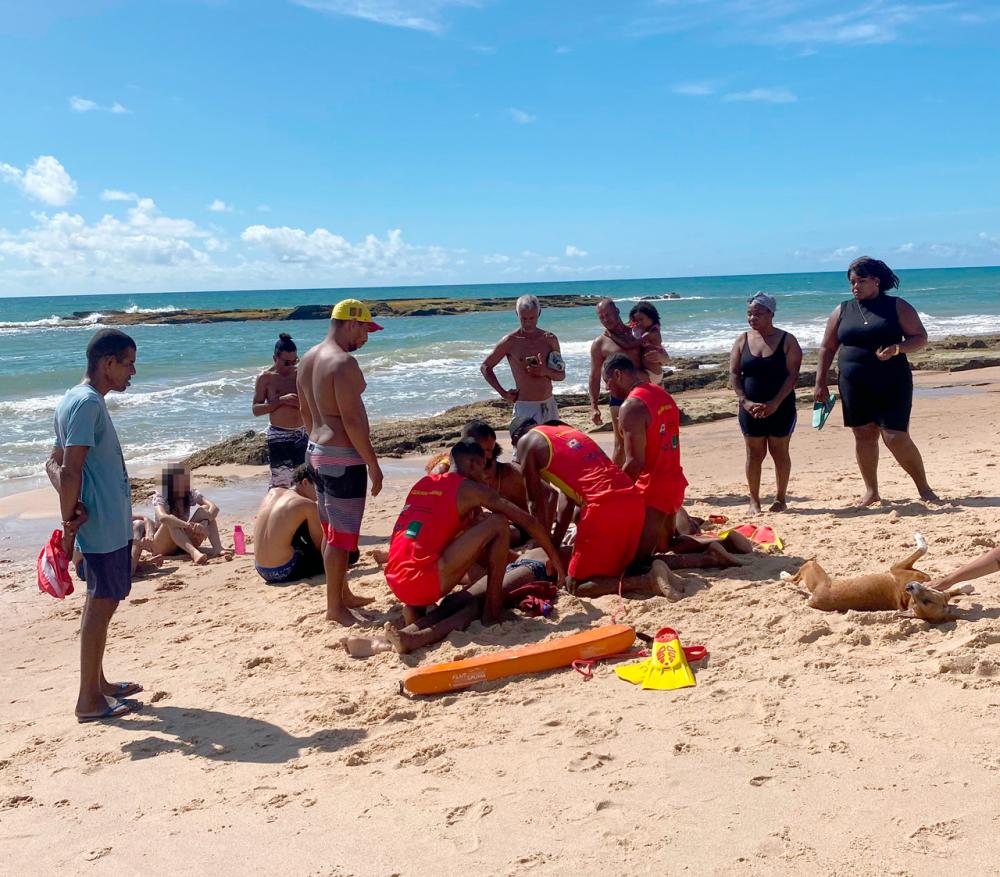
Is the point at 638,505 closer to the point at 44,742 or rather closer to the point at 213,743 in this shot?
the point at 213,743

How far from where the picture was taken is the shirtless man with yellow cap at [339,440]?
16.1 feet

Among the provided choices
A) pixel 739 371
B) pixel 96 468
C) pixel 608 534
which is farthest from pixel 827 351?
pixel 96 468

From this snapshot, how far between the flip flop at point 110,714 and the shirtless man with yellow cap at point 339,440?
4.04 feet

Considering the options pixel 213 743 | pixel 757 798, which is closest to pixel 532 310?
pixel 213 743

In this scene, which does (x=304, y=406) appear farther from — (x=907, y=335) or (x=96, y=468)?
(x=907, y=335)

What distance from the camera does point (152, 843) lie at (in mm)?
3145

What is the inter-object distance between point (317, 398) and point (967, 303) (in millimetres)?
49064

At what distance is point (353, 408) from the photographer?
192 inches

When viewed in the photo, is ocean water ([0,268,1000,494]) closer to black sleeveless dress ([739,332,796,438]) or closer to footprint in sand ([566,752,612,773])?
black sleeveless dress ([739,332,796,438])

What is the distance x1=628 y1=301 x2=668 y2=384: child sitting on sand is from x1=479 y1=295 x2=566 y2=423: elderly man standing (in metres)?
0.62

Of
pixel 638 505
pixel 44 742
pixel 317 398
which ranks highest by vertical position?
pixel 317 398

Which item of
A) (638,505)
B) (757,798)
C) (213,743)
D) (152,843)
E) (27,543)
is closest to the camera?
(757,798)

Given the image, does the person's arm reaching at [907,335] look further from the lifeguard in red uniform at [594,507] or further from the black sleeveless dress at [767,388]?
the lifeguard in red uniform at [594,507]

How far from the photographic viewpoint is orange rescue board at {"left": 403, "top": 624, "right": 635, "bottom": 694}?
411 centimetres
